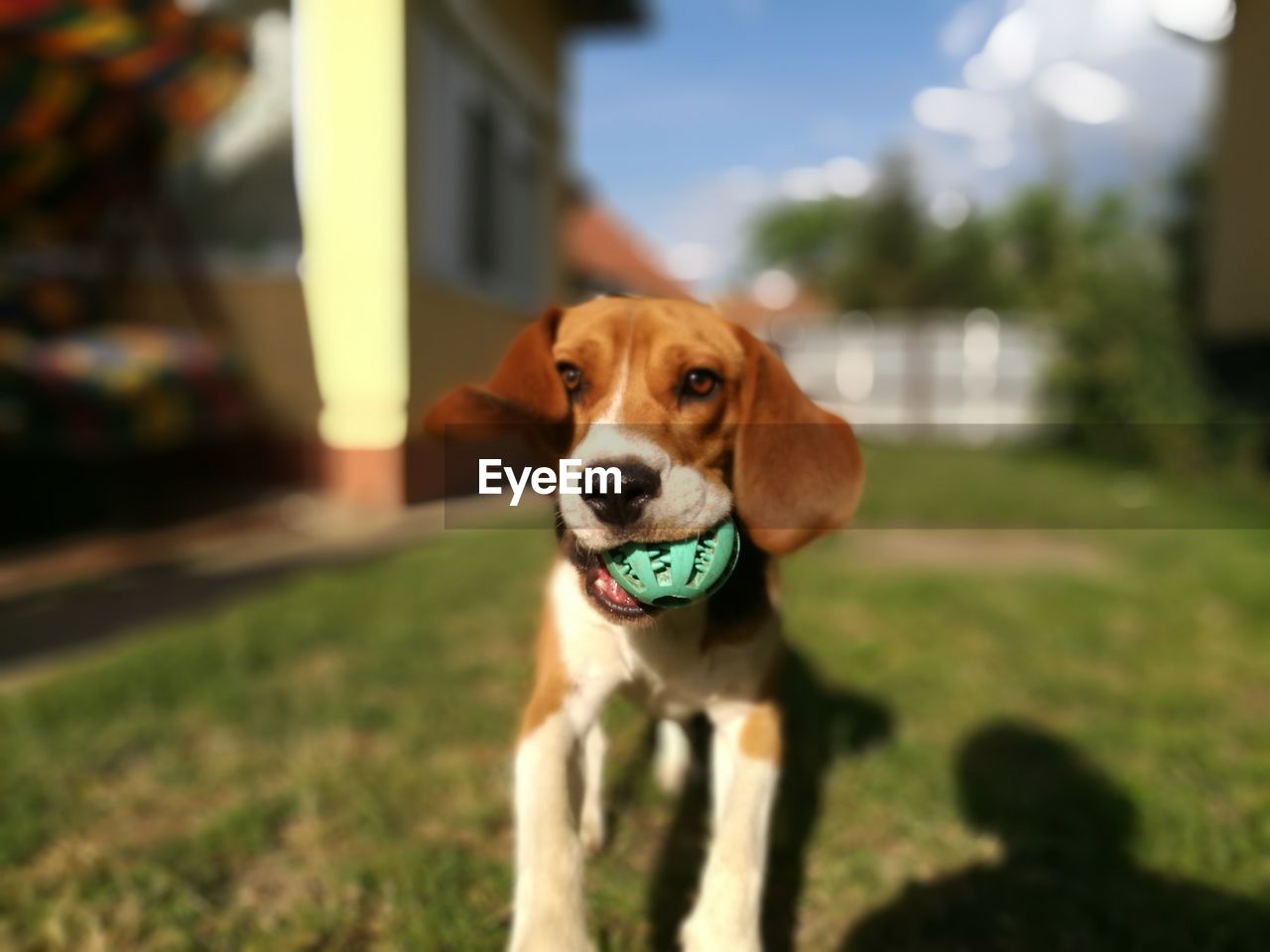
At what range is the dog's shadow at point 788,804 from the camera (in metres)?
1.87

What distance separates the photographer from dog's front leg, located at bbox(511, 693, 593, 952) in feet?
4.48

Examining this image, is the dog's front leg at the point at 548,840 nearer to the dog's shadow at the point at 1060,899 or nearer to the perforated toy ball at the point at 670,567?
the perforated toy ball at the point at 670,567

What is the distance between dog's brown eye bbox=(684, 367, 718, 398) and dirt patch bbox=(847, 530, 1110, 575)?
14.1 ft

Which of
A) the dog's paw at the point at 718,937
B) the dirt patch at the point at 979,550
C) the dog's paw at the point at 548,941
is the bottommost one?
the dirt patch at the point at 979,550

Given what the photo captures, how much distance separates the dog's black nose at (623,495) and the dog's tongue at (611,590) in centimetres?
15

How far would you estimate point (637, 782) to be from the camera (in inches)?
97.1

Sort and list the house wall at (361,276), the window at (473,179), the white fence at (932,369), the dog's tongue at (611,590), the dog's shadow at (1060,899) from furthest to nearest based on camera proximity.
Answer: the white fence at (932,369)
the window at (473,179)
the house wall at (361,276)
the dog's shadow at (1060,899)
the dog's tongue at (611,590)

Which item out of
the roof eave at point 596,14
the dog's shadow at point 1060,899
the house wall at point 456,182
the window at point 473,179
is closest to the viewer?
the dog's shadow at point 1060,899

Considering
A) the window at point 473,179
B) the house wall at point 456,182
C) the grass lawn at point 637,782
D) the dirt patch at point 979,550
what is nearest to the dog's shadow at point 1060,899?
the grass lawn at point 637,782

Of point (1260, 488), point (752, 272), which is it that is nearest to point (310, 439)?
point (1260, 488)

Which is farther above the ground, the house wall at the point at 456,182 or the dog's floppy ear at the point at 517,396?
the house wall at the point at 456,182

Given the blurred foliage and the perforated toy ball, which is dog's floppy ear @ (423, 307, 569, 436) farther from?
the blurred foliage

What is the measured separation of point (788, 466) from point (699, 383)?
18cm

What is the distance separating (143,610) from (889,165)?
1641 inches
